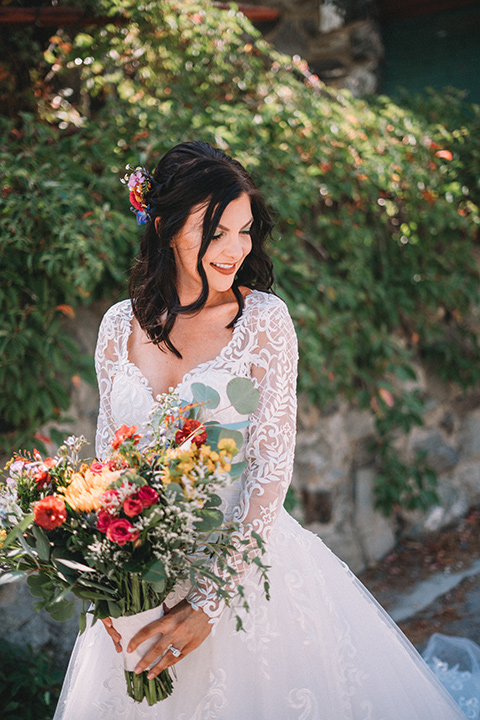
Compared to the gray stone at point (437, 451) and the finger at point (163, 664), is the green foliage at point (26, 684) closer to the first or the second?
the finger at point (163, 664)

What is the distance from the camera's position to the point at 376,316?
A: 4.19 m

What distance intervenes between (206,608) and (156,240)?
1.12 m

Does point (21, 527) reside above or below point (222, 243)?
below

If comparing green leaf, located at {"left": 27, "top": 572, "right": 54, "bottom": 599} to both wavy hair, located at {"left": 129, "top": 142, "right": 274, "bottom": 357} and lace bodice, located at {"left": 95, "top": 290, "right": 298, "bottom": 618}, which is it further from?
wavy hair, located at {"left": 129, "top": 142, "right": 274, "bottom": 357}

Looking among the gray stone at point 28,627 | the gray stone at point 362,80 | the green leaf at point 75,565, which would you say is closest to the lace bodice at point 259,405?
the green leaf at point 75,565

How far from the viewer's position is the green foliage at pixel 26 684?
8.37 ft

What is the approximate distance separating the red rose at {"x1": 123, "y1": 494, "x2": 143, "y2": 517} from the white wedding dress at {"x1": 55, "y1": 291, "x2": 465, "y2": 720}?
42 cm

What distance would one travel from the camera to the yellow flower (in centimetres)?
141

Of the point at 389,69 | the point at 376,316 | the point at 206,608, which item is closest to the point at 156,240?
the point at 206,608

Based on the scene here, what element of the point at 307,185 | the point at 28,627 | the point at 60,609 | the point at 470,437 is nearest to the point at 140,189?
the point at 60,609

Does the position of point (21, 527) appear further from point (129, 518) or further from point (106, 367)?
point (106, 367)

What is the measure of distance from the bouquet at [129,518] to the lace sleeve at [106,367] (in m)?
0.40

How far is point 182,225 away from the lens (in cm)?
188

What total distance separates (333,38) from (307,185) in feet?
7.87
